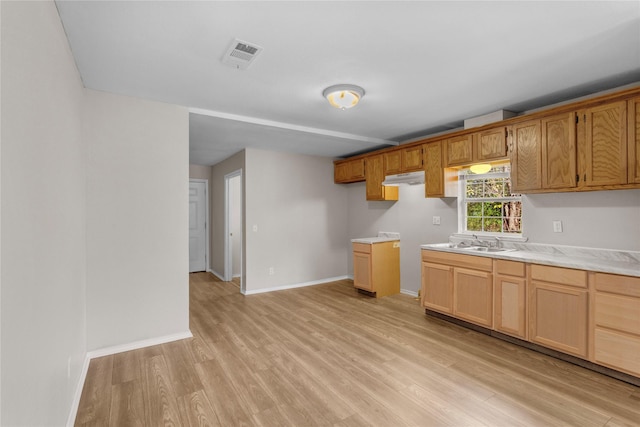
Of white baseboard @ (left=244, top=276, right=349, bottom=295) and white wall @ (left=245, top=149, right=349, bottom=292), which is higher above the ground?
white wall @ (left=245, top=149, right=349, bottom=292)

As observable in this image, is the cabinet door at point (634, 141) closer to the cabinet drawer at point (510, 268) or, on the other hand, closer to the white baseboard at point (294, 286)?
the cabinet drawer at point (510, 268)

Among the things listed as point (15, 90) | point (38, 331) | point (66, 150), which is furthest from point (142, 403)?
point (15, 90)

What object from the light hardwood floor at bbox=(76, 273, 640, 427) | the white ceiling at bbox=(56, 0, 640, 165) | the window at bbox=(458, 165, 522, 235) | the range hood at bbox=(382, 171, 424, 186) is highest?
the white ceiling at bbox=(56, 0, 640, 165)

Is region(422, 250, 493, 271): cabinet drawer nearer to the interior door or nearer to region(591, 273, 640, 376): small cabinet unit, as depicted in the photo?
Answer: region(591, 273, 640, 376): small cabinet unit

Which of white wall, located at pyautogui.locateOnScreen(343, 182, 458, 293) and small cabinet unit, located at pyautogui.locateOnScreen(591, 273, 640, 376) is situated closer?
small cabinet unit, located at pyautogui.locateOnScreen(591, 273, 640, 376)

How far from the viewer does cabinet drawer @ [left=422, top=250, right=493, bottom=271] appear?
3363 millimetres

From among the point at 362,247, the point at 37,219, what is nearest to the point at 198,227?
the point at 362,247

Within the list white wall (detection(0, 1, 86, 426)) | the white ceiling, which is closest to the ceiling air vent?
the white ceiling

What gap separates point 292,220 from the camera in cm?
565

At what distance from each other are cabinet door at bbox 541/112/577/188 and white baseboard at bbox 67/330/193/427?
4033 mm

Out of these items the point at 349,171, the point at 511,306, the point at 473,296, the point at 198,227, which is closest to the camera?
the point at 511,306

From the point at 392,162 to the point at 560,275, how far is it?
2661 mm

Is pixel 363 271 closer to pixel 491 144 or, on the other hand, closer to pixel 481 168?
pixel 481 168

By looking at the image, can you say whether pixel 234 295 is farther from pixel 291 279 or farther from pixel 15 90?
pixel 15 90
